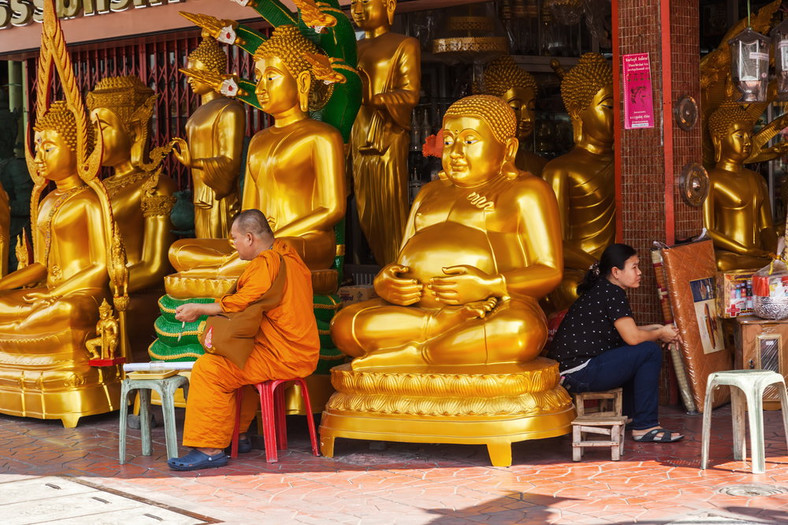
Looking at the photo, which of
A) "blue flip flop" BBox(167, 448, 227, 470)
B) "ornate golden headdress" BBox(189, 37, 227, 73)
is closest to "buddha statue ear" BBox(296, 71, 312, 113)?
"ornate golden headdress" BBox(189, 37, 227, 73)

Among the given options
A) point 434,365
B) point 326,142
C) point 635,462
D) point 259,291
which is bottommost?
point 635,462

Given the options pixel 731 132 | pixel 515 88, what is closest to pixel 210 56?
pixel 515 88

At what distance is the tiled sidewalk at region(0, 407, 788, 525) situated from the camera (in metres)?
4.62

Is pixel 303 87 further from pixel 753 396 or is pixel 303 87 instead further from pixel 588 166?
pixel 753 396

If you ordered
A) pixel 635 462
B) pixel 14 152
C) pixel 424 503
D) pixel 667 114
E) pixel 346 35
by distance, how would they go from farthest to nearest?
pixel 14 152 → pixel 346 35 → pixel 667 114 → pixel 635 462 → pixel 424 503

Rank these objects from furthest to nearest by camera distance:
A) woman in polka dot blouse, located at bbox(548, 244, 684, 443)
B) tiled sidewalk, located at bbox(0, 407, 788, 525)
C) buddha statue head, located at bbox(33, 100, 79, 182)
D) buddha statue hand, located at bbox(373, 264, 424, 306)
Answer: buddha statue head, located at bbox(33, 100, 79, 182)
buddha statue hand, located at bbox(373, 264, 424, 306)
woman in polka dot blouse, located at bbox(548, 244, 684, 443)
tiled sidewalk, located at bbox(0, 407, 788, 525)

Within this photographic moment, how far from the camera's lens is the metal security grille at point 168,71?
850 cm

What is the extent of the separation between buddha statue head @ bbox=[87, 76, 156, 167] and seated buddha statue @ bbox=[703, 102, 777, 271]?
379cm

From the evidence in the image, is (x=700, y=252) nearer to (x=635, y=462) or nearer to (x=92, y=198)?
(x=635, y=462)

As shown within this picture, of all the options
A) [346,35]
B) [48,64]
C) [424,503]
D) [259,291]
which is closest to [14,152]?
[48,64]

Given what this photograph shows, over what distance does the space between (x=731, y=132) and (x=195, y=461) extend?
14.2 feet

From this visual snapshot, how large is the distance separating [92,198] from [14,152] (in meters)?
3.50

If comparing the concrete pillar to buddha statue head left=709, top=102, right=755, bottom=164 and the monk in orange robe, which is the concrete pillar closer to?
buddha statue head left=709, top=102, right=755, bottom=164

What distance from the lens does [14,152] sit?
10.4 meters
